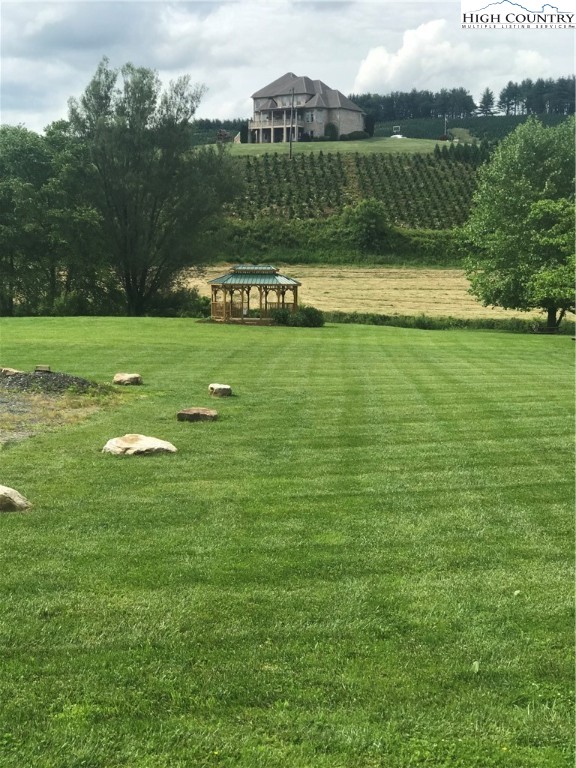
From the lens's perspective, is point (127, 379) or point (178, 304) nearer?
point (127, 379)

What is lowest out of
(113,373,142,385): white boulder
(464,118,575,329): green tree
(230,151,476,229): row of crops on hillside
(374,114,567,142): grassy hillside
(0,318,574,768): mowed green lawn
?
(0,318,574,768): mowed green lawn

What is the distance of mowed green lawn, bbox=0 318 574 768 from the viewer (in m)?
3.75

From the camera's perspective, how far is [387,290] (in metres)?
54.2

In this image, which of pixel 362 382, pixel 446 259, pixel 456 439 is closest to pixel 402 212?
pixel 446 259

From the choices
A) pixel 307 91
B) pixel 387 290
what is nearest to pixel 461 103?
pixel 307 91

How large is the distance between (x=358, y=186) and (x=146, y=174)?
5042cm

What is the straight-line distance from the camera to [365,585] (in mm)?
5438

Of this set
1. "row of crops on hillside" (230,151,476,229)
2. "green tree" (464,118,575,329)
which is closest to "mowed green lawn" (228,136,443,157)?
"row of crops on hillside" (230,151,476,229)

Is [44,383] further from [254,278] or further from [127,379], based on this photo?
[254,278]

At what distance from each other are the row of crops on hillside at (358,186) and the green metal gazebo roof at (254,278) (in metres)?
39.5

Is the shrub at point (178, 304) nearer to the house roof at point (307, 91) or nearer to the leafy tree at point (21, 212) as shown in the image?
the leafy tree at point (21, 212)

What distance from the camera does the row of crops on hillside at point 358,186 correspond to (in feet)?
259

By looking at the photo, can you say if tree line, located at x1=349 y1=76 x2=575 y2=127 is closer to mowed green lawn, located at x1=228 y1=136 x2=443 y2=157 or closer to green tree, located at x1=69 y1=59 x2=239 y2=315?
mowed green lawn, located at x1=228 y1=136 x2=443 y2=157

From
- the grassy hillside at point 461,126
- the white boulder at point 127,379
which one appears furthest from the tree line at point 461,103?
the white boulder at point 127,379
